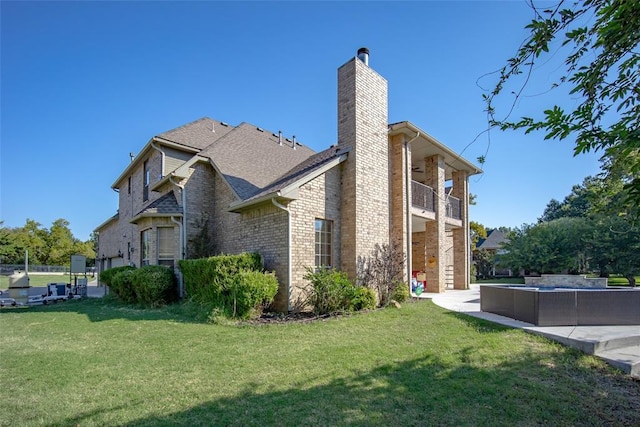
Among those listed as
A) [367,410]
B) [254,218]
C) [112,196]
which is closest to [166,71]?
[254,218]

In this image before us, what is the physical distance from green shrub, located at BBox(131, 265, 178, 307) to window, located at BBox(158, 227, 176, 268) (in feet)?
3.32

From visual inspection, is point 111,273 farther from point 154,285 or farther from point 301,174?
point 301,174

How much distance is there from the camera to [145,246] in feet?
46.2

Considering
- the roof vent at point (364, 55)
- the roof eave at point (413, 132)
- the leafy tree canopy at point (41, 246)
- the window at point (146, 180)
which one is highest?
the roof vent at point (364, 55)

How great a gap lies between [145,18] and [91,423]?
10055 mm

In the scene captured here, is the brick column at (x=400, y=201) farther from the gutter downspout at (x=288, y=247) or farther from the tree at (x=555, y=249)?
the tree at (x=555, y=249)

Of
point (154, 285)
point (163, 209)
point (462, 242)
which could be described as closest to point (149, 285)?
point (154, 285)

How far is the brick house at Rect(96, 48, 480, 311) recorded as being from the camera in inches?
399

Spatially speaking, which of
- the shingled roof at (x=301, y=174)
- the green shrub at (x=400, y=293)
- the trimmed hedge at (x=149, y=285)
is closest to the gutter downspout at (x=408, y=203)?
the green shrub at (x=400, y=293)

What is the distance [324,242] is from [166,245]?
687 centimetres

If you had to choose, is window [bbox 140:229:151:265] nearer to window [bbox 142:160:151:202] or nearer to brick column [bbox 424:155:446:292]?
window [bbox 142:160:151:202]

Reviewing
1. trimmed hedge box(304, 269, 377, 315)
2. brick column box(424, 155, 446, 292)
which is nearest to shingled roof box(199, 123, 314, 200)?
trimmed hedge box(304, 269, 377, 315)

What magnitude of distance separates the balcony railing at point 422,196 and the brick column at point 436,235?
286mm

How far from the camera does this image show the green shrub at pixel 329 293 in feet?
29.2
